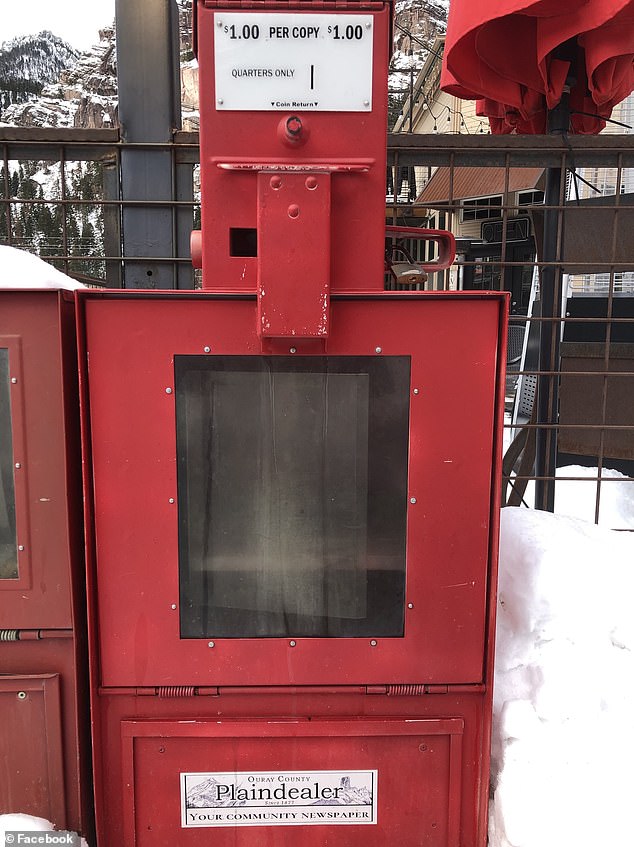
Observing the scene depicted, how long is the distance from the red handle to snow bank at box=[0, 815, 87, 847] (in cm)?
214

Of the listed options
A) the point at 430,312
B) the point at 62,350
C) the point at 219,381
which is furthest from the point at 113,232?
the point at 430,312

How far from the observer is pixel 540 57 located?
288 centimetres

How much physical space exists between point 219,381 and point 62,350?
0.47 metres

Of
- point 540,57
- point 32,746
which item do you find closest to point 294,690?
point 32,746

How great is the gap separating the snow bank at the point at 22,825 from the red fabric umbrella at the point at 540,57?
3.49 meters

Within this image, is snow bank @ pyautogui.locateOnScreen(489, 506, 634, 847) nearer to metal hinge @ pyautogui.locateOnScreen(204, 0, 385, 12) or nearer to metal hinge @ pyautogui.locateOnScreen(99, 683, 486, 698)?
metal hinge @ pyautogui.locateOnScreen(99, 683, 486, 698)

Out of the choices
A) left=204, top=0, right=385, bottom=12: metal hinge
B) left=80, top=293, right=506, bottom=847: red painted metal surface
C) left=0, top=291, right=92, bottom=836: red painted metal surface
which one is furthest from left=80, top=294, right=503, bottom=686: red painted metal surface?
left=204, top=0, right=385, bottom=12: metal hinge

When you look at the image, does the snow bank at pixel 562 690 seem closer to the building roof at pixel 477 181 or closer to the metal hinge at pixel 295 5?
the metal hinge at pixel 295 5

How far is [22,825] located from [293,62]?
2373mm

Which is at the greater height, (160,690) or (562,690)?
(160,690)

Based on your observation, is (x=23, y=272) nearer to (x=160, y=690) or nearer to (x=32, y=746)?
(x=160, y=690)

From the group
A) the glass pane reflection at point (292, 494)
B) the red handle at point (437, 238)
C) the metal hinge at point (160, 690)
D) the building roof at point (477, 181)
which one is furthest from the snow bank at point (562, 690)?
the building roof at point (477, 181)

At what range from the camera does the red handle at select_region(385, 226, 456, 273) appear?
2.03 meters

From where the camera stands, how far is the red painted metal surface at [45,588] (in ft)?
5.81
